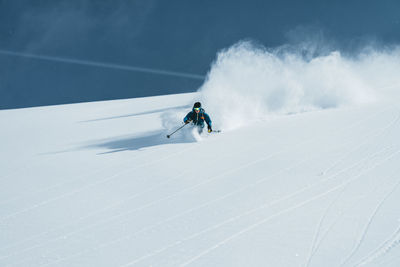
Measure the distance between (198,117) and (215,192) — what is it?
425cm

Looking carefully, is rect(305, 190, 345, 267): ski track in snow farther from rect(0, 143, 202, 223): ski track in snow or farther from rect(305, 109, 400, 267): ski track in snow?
rect(0, 143, 202, 223): ski track in snow

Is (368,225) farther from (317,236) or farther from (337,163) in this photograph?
(337,163)

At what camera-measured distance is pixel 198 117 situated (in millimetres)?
10016

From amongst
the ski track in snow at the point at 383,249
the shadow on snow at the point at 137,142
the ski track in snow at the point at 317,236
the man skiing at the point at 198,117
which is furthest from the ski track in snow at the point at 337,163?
the shadow on snow at the point at 137,142

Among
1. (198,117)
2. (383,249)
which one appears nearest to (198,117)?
(198,117)

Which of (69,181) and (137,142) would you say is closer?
(69,181)

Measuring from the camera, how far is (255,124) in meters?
11.9

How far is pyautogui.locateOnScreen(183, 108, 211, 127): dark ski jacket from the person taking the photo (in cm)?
991

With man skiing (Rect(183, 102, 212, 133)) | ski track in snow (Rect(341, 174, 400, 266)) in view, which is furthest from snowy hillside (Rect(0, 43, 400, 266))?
man skiing (Rect(183, 102, 212, 133))

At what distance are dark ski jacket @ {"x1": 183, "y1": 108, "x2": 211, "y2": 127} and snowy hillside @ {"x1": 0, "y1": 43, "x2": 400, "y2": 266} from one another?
41 centimetres

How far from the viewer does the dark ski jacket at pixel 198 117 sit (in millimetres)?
9907

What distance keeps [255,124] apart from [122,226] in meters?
7.73

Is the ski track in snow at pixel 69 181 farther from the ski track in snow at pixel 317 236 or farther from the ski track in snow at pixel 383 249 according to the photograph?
the ski track in snow at pixel 383 249

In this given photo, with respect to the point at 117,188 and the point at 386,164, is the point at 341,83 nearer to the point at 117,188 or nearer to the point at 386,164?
the point at 386,164
